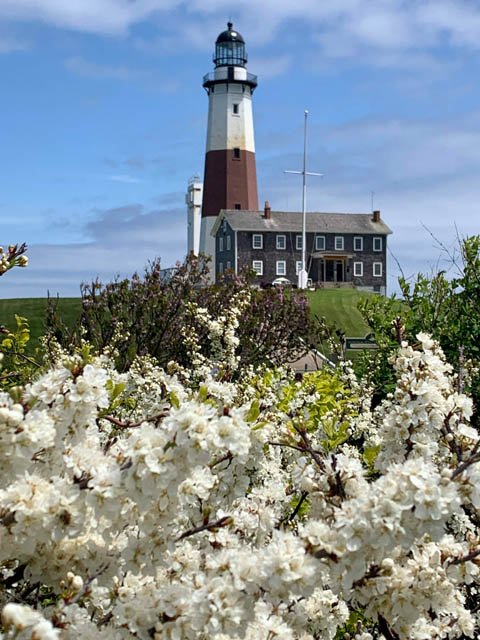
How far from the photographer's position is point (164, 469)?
7.33 feet

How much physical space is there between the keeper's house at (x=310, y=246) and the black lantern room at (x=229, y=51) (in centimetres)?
1141

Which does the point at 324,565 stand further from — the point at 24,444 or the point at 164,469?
the point at 24,444

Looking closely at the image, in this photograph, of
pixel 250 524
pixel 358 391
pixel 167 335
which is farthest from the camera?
pixel 167 335

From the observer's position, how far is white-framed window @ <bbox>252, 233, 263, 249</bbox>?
205 feet

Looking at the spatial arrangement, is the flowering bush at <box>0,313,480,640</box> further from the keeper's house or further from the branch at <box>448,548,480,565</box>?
the keeper's house

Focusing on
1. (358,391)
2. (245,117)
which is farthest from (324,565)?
(245,117)

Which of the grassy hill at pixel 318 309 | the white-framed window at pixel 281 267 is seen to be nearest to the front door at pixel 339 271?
the white-framed window at pixel 281 267

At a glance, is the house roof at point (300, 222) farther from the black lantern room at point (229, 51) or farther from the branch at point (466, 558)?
the branch at point (466, 558)

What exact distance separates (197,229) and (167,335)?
57008mm

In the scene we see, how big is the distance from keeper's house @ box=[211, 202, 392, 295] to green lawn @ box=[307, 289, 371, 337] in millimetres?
15015

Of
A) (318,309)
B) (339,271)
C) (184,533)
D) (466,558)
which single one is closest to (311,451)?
(466,558)

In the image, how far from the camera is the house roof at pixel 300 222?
6134cm

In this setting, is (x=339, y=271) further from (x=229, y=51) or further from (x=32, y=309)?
(x=32, y=309)

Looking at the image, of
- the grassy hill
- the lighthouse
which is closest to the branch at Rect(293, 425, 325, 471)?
the grassy hill
